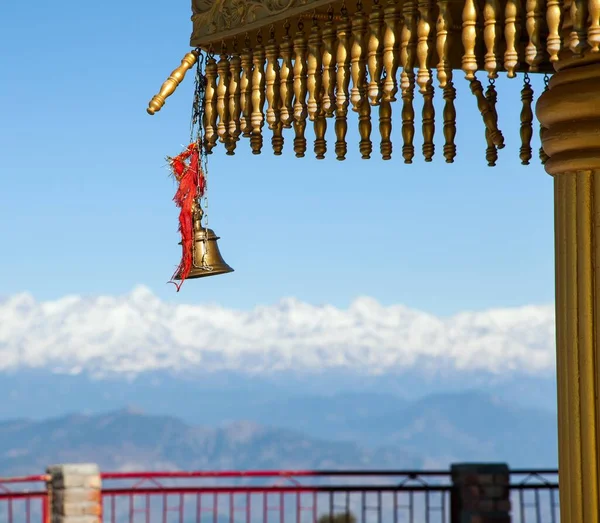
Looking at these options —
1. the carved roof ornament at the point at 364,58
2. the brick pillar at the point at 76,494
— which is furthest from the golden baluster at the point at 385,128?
the brick pillar at the point at 76,494

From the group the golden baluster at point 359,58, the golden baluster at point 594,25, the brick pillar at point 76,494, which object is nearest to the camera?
the golden baluster at point 594,25

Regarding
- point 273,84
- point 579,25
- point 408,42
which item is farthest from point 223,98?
point 579,25

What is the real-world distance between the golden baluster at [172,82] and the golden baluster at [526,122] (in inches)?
46.2

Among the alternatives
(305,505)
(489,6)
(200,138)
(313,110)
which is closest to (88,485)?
(305,505)

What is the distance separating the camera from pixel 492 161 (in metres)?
4.38

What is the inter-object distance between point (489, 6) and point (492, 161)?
102 centimetres

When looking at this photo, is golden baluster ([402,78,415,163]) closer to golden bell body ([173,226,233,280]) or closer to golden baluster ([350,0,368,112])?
golden baluster ([350,0,368,112])

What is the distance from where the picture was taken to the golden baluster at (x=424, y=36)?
352 centimetres

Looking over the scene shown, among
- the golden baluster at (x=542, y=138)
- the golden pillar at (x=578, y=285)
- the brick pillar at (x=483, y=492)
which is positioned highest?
the golden baluster at (x=542, y=138)

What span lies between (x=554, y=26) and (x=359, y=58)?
2.29 feet

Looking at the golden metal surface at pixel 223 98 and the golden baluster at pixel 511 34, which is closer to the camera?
the golden baluster at pixel 511 34

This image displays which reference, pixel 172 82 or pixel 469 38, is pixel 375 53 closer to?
pixel 469 38

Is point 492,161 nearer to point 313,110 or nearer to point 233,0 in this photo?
point 313,110

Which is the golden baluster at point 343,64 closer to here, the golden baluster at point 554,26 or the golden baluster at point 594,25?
the golden baluster at point 554,26
